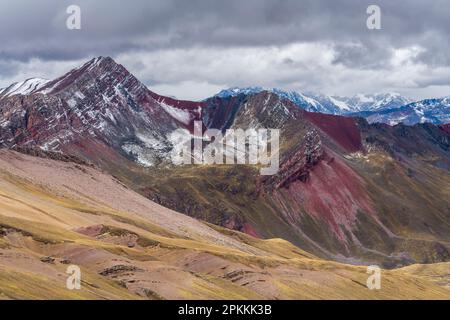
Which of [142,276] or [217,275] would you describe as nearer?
[142,276]

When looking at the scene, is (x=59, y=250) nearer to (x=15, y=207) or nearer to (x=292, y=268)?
(x=15, y=207)

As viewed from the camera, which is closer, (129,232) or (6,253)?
(6,253)

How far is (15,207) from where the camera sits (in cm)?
17600

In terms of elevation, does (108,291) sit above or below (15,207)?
below

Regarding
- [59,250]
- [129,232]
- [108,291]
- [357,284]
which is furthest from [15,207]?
[357,284]

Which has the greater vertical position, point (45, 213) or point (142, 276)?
point (45, 213)

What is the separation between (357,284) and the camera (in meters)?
Answer: 189
